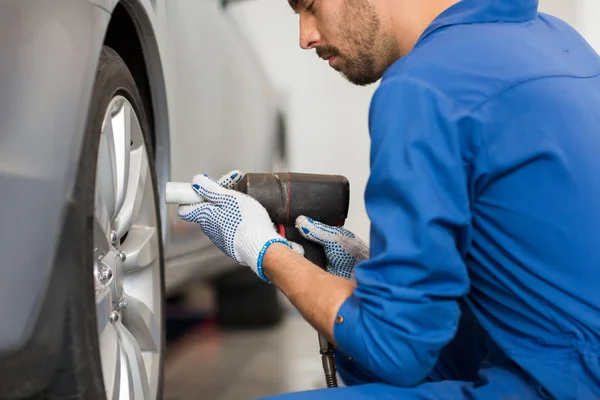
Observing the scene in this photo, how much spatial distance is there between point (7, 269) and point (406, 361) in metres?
0.51

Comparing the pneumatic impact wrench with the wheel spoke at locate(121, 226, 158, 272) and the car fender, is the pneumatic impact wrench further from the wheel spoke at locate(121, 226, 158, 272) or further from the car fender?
the car fender

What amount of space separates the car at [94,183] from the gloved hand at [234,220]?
12cm

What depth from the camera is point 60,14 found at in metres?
0.80

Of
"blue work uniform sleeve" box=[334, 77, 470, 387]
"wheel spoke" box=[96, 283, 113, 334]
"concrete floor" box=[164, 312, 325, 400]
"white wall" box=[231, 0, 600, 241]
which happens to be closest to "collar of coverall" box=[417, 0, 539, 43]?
"blue work uniform sleeve" box=[334, 77, 470, 387]

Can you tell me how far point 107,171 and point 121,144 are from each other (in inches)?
3.6

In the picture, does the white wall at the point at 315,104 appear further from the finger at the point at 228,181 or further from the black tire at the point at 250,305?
the finger at the point at 228,181

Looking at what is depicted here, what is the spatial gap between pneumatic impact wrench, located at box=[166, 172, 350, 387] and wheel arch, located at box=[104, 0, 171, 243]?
0.17 meters

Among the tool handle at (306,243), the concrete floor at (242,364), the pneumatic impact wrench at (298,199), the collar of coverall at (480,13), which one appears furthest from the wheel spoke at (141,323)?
the collar of coverall at (480,13)

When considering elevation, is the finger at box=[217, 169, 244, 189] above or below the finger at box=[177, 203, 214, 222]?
above

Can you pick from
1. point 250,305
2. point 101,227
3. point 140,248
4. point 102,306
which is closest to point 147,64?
point 140,248

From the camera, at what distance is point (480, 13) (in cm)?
92

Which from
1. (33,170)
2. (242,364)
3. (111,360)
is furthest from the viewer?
(242,364)

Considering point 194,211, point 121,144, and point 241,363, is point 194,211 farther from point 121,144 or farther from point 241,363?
point 241,363

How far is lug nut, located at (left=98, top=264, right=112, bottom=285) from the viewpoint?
948 mm
